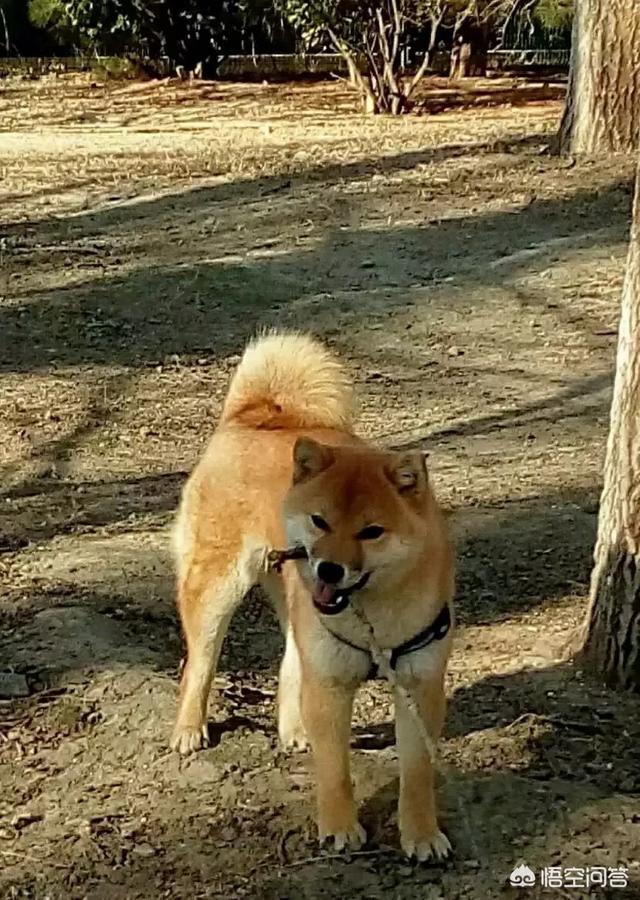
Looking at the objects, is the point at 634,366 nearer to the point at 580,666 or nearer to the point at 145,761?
the point at 580,666

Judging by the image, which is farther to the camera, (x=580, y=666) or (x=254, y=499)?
(x=580, y=666)

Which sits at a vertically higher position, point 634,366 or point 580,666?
point 634,366

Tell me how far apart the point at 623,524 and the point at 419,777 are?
1168 millimetres

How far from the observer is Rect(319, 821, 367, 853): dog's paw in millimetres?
3326

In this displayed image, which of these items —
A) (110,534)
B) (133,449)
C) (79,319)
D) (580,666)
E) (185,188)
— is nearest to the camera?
(580,666)

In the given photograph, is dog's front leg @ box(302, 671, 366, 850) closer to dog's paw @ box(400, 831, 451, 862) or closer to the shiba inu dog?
the shiba inu dog

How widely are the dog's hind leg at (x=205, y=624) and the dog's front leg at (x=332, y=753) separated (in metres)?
0.51

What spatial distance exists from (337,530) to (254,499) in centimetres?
66

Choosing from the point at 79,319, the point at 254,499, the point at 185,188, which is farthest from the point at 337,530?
the point at 185,188

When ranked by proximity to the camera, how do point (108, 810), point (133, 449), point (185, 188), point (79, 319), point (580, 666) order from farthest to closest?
1. point (185, 188)
2. point (79, 319)
3. point (133, 449)
4. point (580, 666)
5. point (108, 810)

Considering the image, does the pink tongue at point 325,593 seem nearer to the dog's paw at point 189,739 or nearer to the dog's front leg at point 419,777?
the dog's front leg at point 419,777

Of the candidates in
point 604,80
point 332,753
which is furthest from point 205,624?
point 604,80

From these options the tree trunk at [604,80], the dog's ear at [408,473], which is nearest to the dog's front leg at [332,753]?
the dog's ear at [408,473]

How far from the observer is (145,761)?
3781 millimetres
